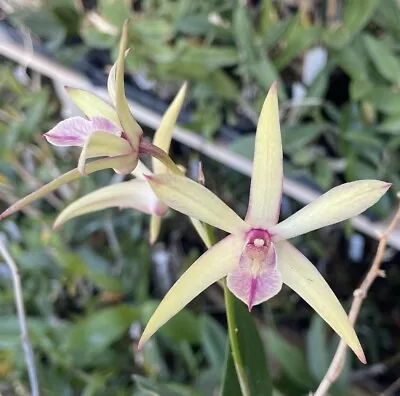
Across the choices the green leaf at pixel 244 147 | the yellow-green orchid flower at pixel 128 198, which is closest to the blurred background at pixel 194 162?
the green leaf at pixel 244 147

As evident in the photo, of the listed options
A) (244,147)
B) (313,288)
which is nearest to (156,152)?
(313,288)

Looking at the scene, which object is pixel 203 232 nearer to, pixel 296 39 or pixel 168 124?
pixel 168 124

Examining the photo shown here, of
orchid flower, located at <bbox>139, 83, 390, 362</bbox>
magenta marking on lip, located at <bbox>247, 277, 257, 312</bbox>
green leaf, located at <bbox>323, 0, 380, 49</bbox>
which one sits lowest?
magenta marking on lip, located at <bbox>247, 277, 257, 312</bbox>

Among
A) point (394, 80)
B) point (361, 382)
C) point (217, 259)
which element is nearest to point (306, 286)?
point (217, 259)

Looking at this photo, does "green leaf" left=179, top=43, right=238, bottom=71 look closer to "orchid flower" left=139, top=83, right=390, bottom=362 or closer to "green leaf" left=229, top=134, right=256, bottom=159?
"green leaf" left=229, top=134, right=256, bottom=159

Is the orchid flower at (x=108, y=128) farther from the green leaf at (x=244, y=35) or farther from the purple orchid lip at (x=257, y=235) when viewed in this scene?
the green leaf at (x=244, y=35)

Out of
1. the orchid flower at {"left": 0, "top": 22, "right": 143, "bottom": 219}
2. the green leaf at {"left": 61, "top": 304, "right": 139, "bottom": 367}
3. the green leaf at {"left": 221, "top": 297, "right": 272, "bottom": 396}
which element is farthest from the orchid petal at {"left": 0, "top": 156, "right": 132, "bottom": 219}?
the green leaf at {"left": 61, "top": 304, "right": 139, "bottom": 367}
